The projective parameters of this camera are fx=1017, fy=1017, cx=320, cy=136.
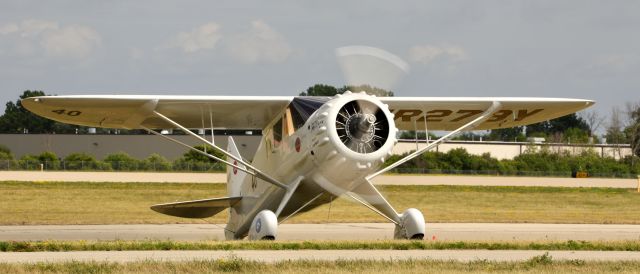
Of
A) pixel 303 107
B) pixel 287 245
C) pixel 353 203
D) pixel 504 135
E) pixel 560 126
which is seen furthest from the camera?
pixel 560 126

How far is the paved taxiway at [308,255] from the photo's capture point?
13.3m

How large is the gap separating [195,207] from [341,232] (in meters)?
5.31

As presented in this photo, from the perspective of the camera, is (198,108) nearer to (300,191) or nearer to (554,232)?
(300,191)

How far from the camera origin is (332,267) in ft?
40.6

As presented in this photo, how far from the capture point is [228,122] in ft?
69.7

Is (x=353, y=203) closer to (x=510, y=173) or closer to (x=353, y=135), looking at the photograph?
(x=353, y=135)

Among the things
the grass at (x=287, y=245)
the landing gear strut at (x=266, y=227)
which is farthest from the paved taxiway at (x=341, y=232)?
the grass at (x=287, y=245)

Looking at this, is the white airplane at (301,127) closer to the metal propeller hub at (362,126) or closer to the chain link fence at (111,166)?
the metal propeller hub at (362,126)

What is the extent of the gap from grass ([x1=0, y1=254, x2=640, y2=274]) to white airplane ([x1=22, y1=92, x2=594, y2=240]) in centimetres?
407

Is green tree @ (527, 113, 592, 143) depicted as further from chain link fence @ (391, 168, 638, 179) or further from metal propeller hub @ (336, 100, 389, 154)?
metal propeller hub @ (336, 100, 389, 154)

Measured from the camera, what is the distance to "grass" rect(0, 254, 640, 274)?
462 inches

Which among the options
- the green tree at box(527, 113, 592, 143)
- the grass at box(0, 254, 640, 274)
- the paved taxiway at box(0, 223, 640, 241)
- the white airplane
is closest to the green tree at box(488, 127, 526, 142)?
the green tree at box(527, 113, 592, 143)

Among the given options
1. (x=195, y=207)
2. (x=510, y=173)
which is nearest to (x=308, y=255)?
(x=195, y=207)

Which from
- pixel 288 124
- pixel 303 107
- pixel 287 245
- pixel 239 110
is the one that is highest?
pixel 239 110
